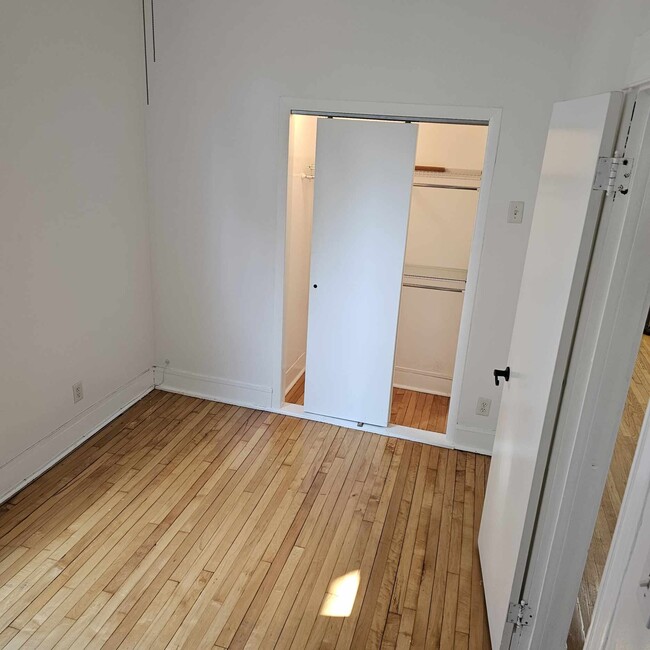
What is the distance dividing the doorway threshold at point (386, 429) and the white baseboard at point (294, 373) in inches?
14.8

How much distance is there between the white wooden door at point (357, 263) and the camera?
3.07 m

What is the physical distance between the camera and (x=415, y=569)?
92.4 inches

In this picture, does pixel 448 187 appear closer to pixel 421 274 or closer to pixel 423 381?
pixel 421 274

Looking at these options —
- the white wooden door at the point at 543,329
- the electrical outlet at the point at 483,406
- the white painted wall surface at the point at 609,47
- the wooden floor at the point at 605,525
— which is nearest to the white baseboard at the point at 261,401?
the electrical outlet at the point at 483,406

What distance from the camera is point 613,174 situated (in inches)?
52.9

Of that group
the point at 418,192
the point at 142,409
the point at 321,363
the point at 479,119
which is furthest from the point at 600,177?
the point at 142,409

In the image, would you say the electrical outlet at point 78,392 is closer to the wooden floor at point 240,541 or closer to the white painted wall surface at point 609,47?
the wooden floor at point 240,541

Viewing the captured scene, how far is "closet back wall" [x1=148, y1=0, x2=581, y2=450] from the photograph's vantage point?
273 centimetres

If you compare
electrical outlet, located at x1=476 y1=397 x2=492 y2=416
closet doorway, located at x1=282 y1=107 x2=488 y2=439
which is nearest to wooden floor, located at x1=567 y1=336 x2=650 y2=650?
electrical outlet, located at x1=476 y1=397 x2=492 y2=416

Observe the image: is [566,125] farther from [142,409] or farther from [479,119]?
[142,409]

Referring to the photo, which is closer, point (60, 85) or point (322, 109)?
point (60, 85)

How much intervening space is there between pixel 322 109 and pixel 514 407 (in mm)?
1990

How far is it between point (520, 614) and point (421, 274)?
109 inches

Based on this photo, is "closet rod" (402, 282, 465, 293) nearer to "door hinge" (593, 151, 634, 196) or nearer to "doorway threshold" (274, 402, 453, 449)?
"doorway threshold" (274, 402, 453, 449)
